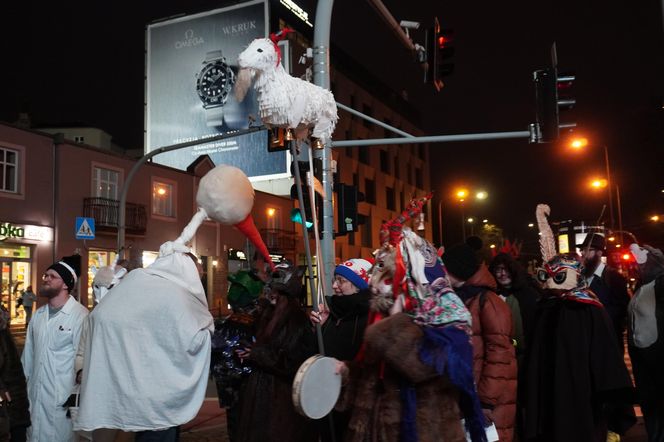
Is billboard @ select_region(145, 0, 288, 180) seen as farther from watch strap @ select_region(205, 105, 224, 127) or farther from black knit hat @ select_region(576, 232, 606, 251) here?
black knit hat @ select_region(576, 232, 606, 251)

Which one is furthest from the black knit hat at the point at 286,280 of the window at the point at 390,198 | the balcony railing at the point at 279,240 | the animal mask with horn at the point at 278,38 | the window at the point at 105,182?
the window at the point at 390,198

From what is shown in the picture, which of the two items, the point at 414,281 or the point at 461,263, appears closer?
the point at 414,281

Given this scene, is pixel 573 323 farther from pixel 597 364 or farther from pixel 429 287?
pixel 429 287

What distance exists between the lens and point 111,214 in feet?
86.6

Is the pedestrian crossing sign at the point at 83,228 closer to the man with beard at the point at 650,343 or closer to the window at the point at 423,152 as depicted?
the man with beard at the point at 650,343

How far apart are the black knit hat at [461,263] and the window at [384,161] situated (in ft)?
144

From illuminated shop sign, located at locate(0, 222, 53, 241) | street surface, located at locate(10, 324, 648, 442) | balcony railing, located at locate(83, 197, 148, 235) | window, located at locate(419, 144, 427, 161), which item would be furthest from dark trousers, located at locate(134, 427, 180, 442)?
window, located at locate(419, 144, 427, 161)

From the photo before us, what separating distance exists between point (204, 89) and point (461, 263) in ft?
116

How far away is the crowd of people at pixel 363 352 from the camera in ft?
11.6

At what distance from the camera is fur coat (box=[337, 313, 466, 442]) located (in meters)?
3.37

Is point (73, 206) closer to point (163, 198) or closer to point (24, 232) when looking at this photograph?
point (24, 232)

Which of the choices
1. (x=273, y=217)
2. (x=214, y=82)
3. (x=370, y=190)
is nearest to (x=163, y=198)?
(x=273, y=217)

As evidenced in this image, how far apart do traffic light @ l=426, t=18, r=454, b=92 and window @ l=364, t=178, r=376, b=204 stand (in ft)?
113

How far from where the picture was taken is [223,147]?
37406 mm
